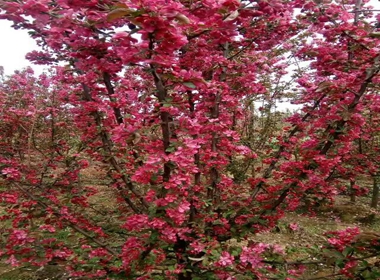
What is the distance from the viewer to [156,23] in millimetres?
1390

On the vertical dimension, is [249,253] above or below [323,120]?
below

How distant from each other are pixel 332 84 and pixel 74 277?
2.86m

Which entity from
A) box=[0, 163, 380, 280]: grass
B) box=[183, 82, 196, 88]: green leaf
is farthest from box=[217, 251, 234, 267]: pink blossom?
box=[0, 163, 380, 280]: grass

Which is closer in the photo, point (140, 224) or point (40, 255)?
point (140, 224)

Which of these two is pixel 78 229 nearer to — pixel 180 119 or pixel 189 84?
pixel 180 119

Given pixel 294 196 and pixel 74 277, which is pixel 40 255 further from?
pixel 294 196

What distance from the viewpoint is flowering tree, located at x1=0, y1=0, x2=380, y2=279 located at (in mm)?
1686

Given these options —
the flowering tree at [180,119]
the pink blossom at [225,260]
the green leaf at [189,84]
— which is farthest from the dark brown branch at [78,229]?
the green leaf at [189,84]

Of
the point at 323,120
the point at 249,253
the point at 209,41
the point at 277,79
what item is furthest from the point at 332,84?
the point at 277,79

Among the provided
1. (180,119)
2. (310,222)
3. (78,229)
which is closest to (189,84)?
(180,119)

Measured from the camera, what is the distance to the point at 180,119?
2088mm

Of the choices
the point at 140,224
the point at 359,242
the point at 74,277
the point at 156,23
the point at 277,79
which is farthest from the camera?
the point at 277,79

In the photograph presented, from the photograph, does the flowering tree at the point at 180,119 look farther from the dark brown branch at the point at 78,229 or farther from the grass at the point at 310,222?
the grass at the point at 310,222

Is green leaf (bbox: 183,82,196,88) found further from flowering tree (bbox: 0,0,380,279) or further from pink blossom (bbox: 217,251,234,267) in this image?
pink blossom (bbox: 217,251,234,267)
